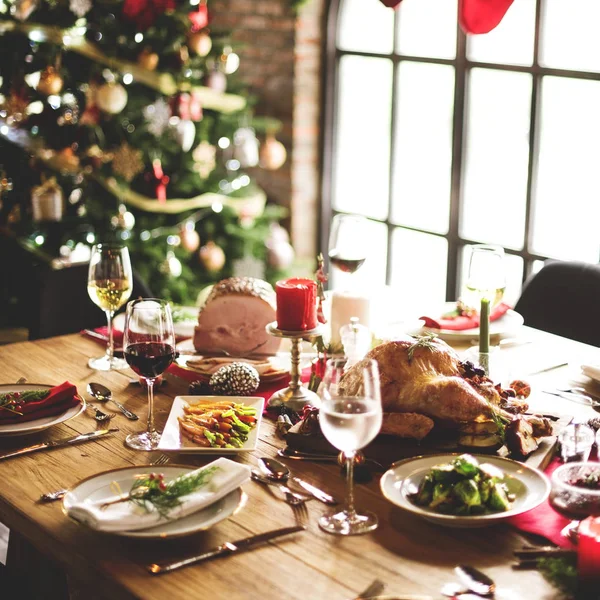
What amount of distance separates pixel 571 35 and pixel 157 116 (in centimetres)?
172

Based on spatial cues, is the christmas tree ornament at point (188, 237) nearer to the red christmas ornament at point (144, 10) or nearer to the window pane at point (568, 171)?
the red christmas ornament at point (144, 10)

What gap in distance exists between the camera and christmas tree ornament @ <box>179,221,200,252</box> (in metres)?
4.22

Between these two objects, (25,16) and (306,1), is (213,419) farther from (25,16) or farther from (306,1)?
(306,1)


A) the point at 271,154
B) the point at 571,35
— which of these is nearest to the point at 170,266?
the point at 271,154

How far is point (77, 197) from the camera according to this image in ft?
13.8

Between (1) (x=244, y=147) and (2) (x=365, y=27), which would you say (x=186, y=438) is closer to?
(1) (x=244, y=147)

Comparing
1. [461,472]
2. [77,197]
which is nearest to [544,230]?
[77,197]

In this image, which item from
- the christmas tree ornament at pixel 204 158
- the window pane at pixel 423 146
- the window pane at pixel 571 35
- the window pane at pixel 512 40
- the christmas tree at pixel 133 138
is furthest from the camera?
the christmas tree ornament at pixel 204 158

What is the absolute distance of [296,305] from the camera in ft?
5.68

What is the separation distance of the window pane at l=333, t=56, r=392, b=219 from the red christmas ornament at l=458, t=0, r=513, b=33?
3004mm

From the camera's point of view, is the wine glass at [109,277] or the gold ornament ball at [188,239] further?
the gold ornament ball at [188,239]

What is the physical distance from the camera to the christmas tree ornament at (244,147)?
4.34 meters

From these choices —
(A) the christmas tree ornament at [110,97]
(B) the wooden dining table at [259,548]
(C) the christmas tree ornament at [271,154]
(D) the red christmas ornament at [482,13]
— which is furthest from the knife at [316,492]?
(C) the christmas tree ornament at [271,154]

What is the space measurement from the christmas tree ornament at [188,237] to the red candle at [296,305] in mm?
2511
